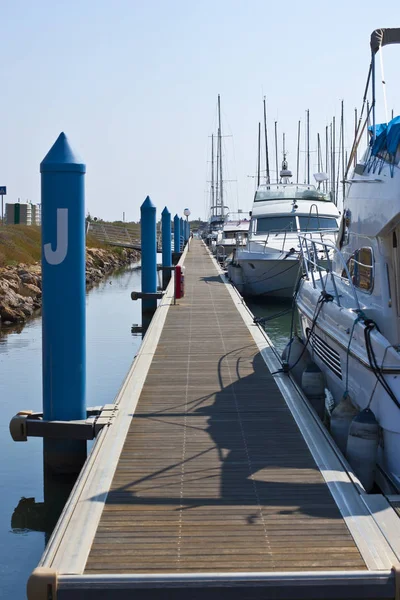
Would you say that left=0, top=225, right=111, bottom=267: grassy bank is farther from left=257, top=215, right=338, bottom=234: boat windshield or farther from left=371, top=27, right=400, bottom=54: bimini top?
left=371, top=27, right=400, bottom=54: bimini top

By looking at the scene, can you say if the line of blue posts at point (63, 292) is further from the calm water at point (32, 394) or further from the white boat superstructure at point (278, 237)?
the white boat superstructure at point (278, 237)

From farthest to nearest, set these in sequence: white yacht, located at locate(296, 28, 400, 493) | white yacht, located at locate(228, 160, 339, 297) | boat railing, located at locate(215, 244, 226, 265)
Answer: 1. boat railing, located at locate(215, 244, 226, 265)
2. white yacht, located at locate(228, 160, 339, 297)
3. white yacht, located at locate(296, 28, 400, 493)

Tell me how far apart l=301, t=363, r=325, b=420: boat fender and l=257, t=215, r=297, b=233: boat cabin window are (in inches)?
547

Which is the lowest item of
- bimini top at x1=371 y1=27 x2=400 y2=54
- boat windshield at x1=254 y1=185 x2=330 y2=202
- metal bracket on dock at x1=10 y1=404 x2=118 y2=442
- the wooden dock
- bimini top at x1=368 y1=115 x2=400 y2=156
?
the wooden dock

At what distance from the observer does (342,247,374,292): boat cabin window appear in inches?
332

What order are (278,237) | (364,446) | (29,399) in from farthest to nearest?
(278,237) < (29,399) < (364,446)

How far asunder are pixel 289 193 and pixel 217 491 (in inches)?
785

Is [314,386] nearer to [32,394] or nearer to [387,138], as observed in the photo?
[387,138]

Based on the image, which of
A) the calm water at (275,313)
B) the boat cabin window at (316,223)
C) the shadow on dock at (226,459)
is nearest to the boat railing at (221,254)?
the boat cabin window at (316,223)

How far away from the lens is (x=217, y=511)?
5520mm

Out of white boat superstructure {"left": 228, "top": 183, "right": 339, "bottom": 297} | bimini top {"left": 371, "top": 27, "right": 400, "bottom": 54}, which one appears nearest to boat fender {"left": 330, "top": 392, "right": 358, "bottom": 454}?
bimini top {"left": 371, "top": 27, "right": 400, "bottom": 54}

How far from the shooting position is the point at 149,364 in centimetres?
1073

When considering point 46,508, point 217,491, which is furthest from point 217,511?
point 46,508

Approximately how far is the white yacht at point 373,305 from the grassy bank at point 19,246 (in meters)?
20.9
